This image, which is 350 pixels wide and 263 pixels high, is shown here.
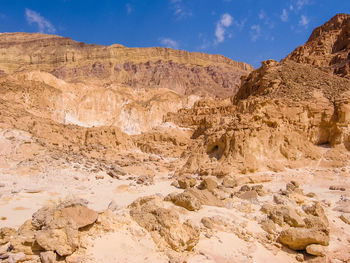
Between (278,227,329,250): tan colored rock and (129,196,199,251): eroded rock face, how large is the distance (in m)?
2.04

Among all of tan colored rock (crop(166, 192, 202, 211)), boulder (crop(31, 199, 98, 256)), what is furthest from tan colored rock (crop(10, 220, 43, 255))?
tan colored rock (crop(166, 192, 202, 211))

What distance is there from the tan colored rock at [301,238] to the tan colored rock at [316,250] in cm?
12

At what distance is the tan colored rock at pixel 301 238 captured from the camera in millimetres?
5472

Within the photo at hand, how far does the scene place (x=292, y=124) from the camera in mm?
16391

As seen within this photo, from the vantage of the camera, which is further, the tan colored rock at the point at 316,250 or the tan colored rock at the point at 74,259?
the tan colored rock at the point at 316,250

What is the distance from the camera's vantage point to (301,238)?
544 cm

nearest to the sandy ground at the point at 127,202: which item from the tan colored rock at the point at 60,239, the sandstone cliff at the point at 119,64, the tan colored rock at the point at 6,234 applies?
the tan colored rock at the point at 60,239

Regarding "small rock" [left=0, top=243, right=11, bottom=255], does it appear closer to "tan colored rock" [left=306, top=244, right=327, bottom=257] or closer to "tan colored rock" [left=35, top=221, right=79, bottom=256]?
"tan colored rock" [left=35, top=221, right=79, bottom=256]

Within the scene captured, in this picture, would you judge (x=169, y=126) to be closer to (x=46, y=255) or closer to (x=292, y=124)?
(x=292, y=124)

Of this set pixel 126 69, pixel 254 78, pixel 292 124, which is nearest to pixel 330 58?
pixel 254 78

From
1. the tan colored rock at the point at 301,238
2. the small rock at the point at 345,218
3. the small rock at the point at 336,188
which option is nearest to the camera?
the tan colored rock at the point at 301,238

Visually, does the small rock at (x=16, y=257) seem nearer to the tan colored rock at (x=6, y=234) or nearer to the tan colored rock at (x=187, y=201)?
the tan colored rock at (x=6, y=234)

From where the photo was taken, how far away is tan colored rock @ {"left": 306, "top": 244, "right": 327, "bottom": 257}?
5.30m

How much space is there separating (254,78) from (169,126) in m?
10.7
